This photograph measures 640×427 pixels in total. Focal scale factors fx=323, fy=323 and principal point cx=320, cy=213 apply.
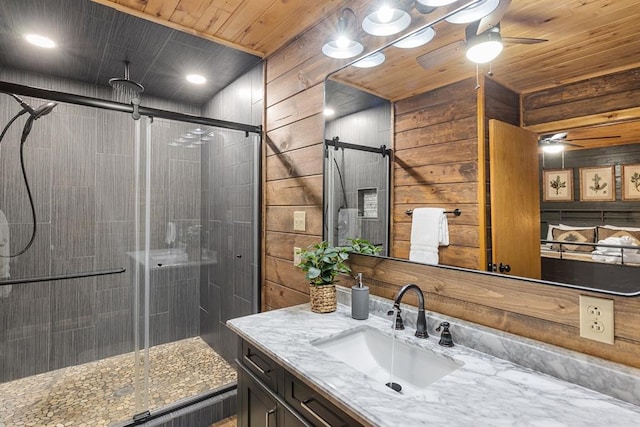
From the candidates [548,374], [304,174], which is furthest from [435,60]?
[548,374]

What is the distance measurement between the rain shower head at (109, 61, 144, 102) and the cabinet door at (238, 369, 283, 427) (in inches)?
95.9

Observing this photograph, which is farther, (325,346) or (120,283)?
(120,283)

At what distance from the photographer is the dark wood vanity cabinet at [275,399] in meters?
0.96

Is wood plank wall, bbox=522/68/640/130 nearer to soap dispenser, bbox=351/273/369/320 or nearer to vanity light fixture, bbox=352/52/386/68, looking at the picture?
vanity light fixture, bbox=352/52/386/68

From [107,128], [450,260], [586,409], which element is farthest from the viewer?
[107,128]

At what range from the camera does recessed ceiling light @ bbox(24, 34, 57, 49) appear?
81.7 inches

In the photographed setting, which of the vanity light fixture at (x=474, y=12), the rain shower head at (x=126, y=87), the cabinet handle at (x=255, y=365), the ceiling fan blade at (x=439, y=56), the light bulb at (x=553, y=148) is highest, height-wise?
the rain shower head at (x=126, y=87)

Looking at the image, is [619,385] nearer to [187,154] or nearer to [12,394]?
[187,154]

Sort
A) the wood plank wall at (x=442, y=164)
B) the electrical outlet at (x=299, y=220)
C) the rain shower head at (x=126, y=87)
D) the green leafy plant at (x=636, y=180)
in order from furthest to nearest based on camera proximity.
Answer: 1. the rain shower head at (x=126, y=87)
2. the electrical outlet at (x=299, y=220)
3. the wood plank wall at (x=442, y=164)
4. the green leafy plant at (x=636, y=180)

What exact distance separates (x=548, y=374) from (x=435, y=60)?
47.1 inches

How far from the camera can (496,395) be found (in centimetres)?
87

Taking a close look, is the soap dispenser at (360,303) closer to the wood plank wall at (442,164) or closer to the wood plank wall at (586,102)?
the wood plank wall at (442,164)

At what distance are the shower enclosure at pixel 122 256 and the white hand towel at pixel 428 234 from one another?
51.1 inches

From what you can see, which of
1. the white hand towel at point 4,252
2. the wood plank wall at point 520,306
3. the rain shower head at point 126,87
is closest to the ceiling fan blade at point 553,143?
the wood plank wall at point 520,306
